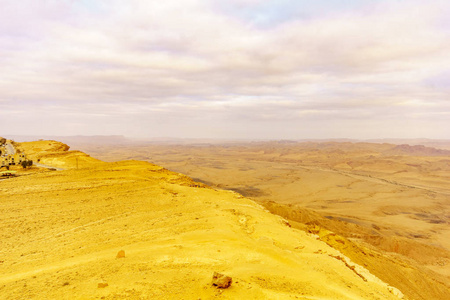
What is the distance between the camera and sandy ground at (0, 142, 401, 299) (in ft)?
18.3

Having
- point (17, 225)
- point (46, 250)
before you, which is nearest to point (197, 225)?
point (46, 250)

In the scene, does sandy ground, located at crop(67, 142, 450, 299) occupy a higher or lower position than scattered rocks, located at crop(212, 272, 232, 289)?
lower

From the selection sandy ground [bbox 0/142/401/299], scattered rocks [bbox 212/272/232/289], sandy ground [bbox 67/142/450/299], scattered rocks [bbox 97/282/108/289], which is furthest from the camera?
sandy ground [bbox 67/142/450/299]

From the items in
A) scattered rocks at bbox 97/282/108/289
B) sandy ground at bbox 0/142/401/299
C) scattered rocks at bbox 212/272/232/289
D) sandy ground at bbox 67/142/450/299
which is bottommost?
sandy ground at bbox 67/142/450/299

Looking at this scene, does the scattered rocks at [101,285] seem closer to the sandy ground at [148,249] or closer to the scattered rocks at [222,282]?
the sandy ground at [148,249]

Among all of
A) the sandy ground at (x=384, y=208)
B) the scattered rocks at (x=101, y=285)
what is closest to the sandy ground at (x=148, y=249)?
the scattered rocks at (x=101, y=285)

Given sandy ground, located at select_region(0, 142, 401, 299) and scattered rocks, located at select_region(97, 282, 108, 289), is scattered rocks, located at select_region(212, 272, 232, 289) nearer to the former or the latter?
sandy ground, located at select_region(0, 142, 401, 299)

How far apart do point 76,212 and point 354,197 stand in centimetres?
6099

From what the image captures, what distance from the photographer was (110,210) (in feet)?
38.3

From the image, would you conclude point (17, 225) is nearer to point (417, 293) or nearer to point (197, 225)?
point (197, 225)

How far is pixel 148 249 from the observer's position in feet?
25.8

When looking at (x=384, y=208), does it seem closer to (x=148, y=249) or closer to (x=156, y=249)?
(x=156, y=249)

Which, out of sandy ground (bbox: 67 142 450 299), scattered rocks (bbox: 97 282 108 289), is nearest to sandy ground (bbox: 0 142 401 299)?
scattered rocks (bbox: 97 282 108 289)

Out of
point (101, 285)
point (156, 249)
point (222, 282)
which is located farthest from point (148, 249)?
point (222, 282)
